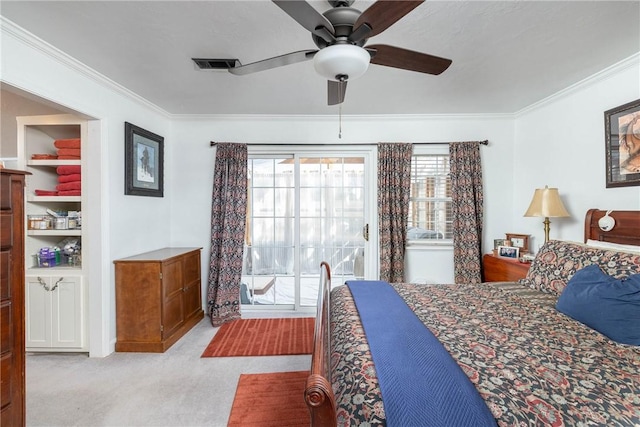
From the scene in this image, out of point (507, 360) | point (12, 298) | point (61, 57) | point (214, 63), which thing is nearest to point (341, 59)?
point (214, 63)

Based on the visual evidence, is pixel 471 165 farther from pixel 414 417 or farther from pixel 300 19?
pixel 414 417

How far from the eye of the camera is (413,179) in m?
3.70

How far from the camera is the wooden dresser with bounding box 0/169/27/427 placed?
4.74ft

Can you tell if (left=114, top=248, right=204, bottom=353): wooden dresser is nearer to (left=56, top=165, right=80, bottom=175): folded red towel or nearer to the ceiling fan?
(left=56, top=165, right=80, bottom=175): folded red towel

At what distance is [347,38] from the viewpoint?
141 cm

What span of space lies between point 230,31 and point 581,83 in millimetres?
3144

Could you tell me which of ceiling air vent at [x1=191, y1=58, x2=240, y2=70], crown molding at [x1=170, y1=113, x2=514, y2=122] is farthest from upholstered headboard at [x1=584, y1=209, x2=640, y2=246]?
ceiling air vent at [x1=191, y1=58, x2=240, y2=70]

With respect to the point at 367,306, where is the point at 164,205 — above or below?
above

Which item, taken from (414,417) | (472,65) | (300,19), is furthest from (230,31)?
(414,417)

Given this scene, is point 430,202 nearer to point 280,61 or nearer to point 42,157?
point 280,61

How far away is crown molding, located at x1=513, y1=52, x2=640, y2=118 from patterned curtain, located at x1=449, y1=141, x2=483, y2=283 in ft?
2.35

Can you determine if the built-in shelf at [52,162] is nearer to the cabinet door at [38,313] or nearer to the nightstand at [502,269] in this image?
the cabinet door at [38,313]

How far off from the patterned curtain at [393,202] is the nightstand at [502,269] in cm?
100

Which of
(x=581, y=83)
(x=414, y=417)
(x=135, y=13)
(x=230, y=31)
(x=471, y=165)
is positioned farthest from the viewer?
(x=471, y=165)
